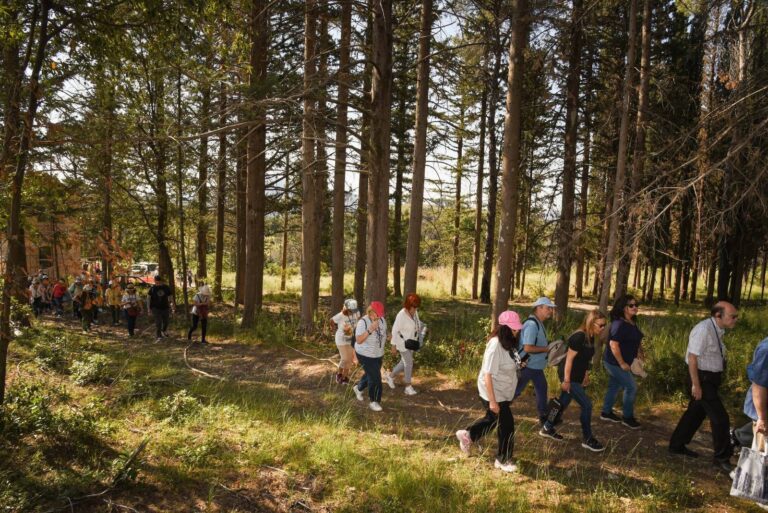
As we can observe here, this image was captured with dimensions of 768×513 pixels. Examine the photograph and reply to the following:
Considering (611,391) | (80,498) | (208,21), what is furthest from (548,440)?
(208,21)

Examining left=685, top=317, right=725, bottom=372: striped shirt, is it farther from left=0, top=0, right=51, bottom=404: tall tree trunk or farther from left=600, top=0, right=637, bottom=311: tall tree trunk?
left=0, top=0, right=51, bottom=404: tall tree trunk

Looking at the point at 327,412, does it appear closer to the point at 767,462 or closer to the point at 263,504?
the point at 263,504

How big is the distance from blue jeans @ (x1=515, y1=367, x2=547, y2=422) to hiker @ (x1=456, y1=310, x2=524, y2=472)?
3.45 ft

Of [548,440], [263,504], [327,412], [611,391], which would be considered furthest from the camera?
[327,412]

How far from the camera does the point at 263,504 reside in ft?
14.8

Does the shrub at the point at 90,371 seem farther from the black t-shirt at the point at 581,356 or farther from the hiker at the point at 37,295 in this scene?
the hiker at the point at 37,295

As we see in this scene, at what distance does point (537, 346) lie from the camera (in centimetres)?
601

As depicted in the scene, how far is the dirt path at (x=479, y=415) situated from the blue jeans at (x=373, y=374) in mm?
285

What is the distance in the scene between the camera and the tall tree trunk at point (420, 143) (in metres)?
11.2

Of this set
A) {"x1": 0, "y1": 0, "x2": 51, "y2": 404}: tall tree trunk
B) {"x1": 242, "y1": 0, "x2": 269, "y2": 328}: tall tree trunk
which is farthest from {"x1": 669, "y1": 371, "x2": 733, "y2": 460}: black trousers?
{"x1": 242, "y1": 0, "x2": 269, "y2": 328}: tall tree trunk

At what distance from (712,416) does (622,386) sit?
1.23 meters

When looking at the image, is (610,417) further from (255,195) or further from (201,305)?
(255,195)

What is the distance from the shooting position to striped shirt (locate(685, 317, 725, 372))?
5.19m

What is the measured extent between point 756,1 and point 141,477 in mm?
10530
